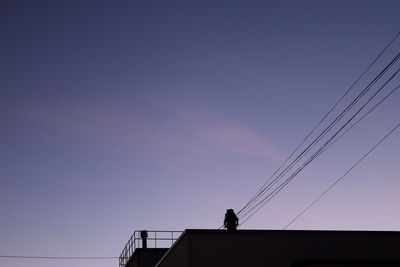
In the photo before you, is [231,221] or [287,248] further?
[231,221]

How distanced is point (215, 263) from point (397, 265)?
7.37 meters

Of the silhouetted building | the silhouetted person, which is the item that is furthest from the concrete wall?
the silhouetted person

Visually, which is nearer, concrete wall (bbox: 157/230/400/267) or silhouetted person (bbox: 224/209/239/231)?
concrete wall (bbox: 157/230/400/267)

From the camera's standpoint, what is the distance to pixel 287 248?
19.9m

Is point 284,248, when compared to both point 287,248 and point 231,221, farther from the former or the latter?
point 231,221

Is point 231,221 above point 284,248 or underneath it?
above

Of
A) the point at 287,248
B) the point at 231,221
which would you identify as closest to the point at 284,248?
the point at 287,248

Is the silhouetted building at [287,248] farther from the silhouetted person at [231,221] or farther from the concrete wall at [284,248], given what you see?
the silhouetted person at [231,221]

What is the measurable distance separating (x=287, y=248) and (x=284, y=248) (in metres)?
0.13

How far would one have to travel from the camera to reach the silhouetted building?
19391mm

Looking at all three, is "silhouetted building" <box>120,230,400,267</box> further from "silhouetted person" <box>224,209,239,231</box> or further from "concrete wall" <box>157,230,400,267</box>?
"silhouetted person" <box>224,209,239,231</box>

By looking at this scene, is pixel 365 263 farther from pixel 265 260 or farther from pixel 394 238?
pixel 265 260

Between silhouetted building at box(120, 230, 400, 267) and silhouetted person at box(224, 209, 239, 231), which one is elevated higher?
silhouetted person at box(224, 209, 239, 231)

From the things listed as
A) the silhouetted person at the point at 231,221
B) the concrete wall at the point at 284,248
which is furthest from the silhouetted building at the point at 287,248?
the silhouetted person at the point at 231,221
